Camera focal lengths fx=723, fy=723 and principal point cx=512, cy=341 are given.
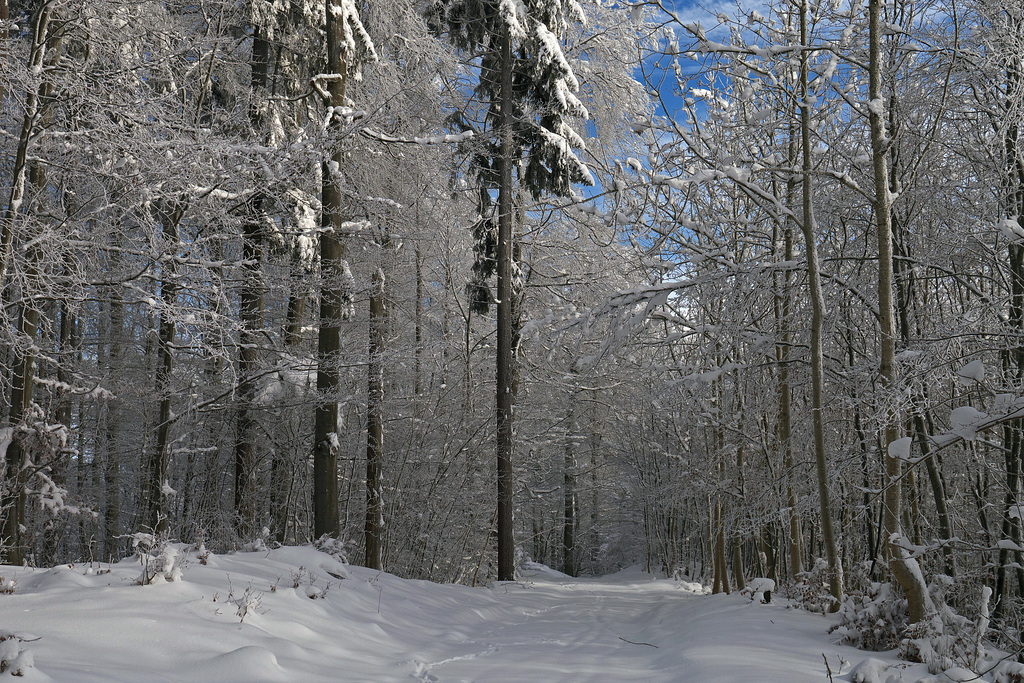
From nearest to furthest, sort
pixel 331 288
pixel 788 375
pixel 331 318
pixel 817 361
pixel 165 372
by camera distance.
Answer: pixel 817 361 → pixel 788 375 → pixel 331 288 → pixel 331 318 → pixel 165 372

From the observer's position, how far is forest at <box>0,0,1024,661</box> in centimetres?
616

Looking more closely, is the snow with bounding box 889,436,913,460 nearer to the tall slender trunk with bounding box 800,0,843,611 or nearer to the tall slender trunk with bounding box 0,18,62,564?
the tall slender trunk with bounding box 800,0,843,611

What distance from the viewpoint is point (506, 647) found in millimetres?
6508

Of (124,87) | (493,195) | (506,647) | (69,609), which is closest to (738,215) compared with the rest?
(493,195)

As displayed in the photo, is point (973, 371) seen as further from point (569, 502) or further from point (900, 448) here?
point (569, 502)

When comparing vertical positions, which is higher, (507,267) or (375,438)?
(507,267)

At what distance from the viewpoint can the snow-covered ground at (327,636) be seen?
4000 mm

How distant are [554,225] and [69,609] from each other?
1459 cm

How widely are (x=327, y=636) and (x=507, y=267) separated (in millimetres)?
8815

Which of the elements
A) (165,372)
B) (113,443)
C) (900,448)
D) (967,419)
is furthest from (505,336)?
(967,419)

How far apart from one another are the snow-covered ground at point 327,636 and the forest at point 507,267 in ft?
3.05

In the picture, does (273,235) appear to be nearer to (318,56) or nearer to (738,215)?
(318,56)

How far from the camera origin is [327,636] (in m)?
5.63

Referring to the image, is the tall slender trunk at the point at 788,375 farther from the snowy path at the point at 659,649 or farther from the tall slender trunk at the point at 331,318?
the tall slender trunk at the point at 331,318
